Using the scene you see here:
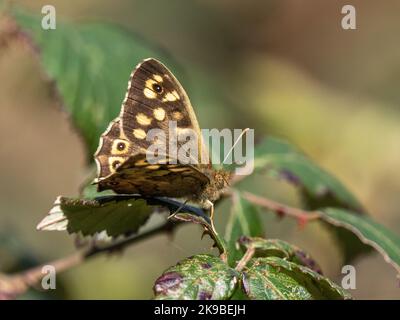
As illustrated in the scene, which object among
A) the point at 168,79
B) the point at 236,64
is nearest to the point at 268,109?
the point at 236,64

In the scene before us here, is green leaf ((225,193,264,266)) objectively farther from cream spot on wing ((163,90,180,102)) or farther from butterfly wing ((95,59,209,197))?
cream spot on wing ((163,90,180,102))

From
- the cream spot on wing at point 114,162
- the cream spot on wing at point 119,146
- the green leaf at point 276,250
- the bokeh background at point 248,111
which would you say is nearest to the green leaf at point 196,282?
the green leaf at point 276,250

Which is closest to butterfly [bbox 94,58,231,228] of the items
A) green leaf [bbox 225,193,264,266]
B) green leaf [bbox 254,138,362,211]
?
green leaf [bbox 225,193,264,266]

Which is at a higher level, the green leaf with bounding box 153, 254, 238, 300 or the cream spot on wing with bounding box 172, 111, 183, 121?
the cream spot on wing with bounding box 172, 111, 183, 121

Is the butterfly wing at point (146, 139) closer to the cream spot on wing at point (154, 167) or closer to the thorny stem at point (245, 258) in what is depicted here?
the cream spot on wing at point (154, 167)

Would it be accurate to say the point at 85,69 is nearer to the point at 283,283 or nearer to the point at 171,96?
the point at 171,96
